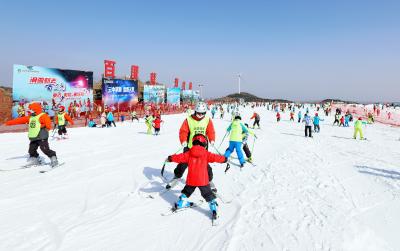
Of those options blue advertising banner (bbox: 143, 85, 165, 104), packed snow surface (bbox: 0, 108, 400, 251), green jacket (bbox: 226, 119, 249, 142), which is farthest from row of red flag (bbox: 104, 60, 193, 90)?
green jacket (bbox: 226, 119, 249, 142)

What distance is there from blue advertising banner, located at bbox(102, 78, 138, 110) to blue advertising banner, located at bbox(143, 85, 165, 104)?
16.9 ft

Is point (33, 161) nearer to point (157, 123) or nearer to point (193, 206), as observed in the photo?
point (193, 206)

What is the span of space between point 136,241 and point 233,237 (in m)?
1.32

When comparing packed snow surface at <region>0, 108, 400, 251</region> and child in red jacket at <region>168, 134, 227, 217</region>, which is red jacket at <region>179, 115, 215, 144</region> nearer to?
child in red jacket at <region>168, 134, 227, 217</region>

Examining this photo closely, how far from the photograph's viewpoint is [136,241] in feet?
12.7

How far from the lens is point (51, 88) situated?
979 inches

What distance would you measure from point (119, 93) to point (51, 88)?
8.71 meters

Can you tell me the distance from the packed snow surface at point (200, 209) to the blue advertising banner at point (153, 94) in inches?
1260

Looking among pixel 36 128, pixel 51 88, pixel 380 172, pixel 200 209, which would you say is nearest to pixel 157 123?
pixel 36 128

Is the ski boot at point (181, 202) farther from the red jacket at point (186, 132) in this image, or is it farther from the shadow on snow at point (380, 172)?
the shadow on snow at point (380, 172)

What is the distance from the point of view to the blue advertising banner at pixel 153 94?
132ft

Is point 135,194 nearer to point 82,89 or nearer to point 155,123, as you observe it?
point 155,123

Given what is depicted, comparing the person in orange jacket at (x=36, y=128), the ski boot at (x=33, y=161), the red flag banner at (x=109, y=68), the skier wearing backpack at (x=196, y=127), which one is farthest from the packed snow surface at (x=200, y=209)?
the red flag banner at (x=109, y=68)

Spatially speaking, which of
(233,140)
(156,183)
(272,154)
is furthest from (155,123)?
(156,183)
